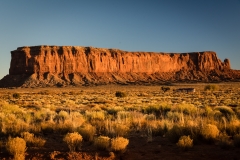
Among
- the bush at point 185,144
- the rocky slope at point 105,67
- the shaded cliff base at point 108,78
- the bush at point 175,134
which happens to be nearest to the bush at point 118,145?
the bush at point 185,144

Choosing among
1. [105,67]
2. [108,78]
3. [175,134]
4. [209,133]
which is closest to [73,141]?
[175,134]

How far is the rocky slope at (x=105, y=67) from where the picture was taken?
13000cm

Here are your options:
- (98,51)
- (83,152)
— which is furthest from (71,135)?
(98,51)

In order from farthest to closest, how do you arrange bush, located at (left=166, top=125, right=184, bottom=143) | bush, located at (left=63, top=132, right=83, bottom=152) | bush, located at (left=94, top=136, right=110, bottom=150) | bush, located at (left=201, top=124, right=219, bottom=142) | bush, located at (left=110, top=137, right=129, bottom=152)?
bush, located at (left=166, top=125, right=184, bottom=143) → bush, located at (left=201, top=124, right=219, bottom=142) → bush, located at (left=63, top=132, right=83, bottom=152) → bush, located at (left=94, top=136, right=110, bottom=150) → bush, located at (left=110, top=137, right=129, bottom=152)

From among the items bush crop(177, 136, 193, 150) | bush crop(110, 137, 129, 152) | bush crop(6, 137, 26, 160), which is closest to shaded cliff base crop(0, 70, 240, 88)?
bush crop(6, 137, 26, 160)

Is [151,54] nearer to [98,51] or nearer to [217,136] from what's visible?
[98,51]

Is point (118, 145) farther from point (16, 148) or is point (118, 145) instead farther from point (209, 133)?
point (209, 133)

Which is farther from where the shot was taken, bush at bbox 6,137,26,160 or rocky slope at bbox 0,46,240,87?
rocky slope at bbox 0,46,240,87

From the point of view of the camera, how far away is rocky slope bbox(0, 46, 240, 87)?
130000mm

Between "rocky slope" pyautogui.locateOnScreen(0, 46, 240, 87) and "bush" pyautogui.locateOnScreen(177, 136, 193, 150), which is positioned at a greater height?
"rocky slope" pyautogui.locateOnScreen(0, 46, 240, 87)

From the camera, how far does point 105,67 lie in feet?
492

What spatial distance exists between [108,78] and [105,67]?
13.8 metres

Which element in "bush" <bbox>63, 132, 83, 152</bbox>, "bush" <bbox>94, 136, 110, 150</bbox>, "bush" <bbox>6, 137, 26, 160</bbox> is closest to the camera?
"bush" <bbox>6, 137, 26, 160</bbox>

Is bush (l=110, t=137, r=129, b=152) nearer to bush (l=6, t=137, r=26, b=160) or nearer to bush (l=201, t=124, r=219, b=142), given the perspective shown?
bush (l=6, t=137, r=26, b=160)
